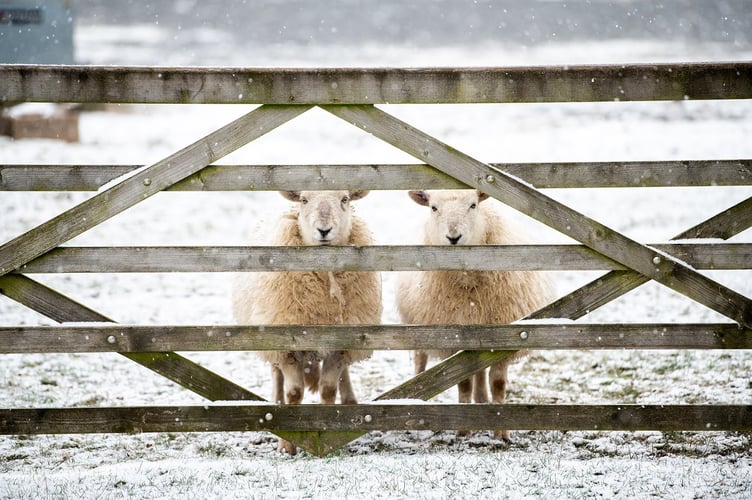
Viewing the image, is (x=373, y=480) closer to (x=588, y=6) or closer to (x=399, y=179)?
(x=399, y=179)

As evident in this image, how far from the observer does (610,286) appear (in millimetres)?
4121

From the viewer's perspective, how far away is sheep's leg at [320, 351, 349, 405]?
212 inches

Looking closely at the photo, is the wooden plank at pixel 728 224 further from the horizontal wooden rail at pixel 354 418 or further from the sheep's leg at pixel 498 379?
the sheep's leg at pixel 498 379

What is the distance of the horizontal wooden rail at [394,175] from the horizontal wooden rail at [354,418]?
126 centimetres

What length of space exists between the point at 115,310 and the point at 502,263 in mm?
5928

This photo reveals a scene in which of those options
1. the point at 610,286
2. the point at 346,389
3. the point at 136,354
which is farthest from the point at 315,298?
the point at 610,286

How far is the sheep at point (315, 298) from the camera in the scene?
529 centimetres

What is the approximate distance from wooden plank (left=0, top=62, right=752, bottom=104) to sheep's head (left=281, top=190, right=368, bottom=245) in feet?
3.99

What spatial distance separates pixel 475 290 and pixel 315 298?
121 cm

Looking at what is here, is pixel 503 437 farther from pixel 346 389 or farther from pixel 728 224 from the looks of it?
pixel 728 224

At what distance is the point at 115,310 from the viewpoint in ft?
28.6

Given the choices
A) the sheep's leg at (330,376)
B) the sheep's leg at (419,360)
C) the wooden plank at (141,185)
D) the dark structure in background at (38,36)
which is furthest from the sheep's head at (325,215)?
the dark structure in background at (38,36)

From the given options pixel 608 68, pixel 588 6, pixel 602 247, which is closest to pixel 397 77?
pixel 608 68

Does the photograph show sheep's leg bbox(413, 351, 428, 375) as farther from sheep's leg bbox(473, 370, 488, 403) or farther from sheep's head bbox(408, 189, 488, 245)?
sheep's head bbox(408, 189, 488, 245)
